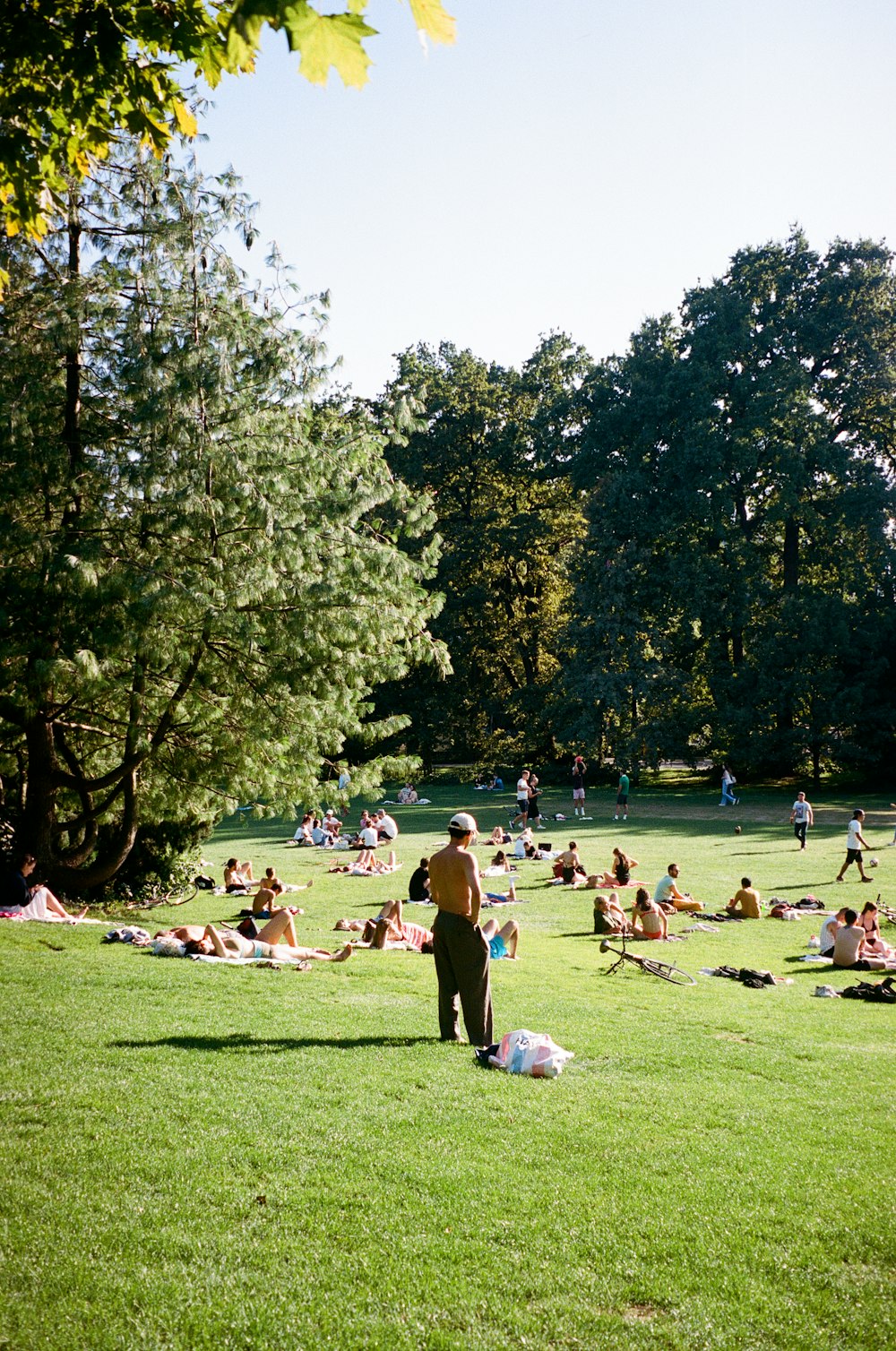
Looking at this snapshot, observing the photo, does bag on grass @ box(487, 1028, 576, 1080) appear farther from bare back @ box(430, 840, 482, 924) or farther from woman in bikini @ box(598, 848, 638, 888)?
woman in bikini @ box(598, 848, 638, 888)

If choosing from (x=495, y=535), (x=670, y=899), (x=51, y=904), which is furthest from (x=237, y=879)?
(x=495, y=535)

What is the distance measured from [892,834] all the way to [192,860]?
18752mm

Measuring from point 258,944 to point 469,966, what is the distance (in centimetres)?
534

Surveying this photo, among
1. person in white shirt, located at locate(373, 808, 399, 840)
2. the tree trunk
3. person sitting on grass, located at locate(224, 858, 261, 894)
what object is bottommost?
person sitting on grass, located at locate(224, 858, 261, 894)

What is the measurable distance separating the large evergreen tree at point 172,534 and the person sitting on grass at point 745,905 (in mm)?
7033

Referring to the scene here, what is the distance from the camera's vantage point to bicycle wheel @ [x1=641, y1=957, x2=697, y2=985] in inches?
490

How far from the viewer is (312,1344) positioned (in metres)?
3.90

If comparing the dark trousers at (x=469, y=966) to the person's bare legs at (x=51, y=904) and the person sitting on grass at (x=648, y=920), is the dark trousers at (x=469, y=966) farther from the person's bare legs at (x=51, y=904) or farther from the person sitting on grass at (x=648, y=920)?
Answer: the person's bare legs at (x=51, y=904)

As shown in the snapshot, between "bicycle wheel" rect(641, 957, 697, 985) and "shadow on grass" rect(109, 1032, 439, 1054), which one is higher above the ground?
"shadow on grass" rect(109, 1032, 439, 1054)

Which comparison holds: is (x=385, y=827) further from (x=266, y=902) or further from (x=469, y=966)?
(x=469, y=966)

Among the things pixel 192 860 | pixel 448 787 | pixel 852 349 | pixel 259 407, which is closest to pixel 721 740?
pixel 448 787

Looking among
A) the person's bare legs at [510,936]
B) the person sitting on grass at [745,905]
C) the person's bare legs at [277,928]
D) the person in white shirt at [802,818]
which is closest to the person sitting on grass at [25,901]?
the person's bare legs at [277,928]

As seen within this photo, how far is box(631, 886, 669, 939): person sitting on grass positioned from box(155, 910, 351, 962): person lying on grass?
4.79 m

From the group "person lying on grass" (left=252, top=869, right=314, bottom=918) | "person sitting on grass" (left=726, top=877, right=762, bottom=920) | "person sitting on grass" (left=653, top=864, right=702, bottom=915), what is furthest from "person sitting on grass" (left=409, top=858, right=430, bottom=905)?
"person sitting on grass" (left=726, top=877, right=762, bottom=920)
